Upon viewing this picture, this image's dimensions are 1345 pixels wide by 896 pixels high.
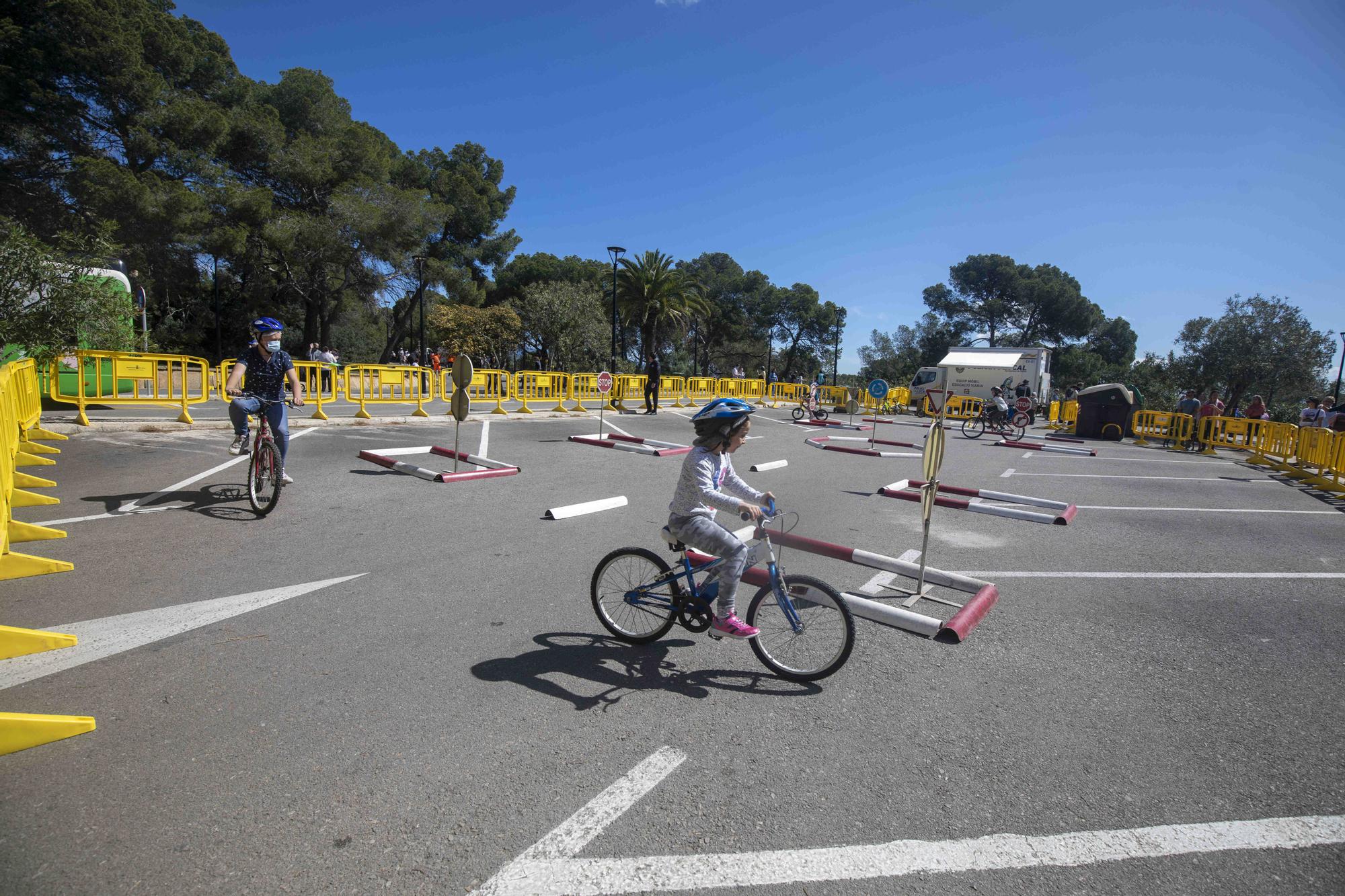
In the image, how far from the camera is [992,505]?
29.2 feet

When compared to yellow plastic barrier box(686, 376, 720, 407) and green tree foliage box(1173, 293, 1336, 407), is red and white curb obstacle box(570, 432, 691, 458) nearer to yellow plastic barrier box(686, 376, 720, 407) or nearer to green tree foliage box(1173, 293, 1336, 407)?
yellow plastic barrier box(686, 376, 720, 407)

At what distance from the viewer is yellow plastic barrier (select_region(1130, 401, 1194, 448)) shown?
69.6 ft

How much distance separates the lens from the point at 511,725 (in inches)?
129

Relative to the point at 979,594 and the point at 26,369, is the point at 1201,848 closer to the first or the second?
the point at 979,594

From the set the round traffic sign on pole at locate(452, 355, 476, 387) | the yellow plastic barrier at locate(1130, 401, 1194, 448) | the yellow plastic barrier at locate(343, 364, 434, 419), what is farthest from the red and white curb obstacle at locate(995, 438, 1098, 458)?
the yellow plastic barrier at locate(343, 364, 434, 419)

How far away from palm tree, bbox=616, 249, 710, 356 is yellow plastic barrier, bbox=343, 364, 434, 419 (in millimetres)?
30887

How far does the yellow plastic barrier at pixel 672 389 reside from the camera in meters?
28.9

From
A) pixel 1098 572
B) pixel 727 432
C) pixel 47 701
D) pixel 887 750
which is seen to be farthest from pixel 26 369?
pixel 1098 572

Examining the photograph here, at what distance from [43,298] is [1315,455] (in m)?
24.2

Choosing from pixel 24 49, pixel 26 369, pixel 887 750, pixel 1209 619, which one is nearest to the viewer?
pixel 887 750

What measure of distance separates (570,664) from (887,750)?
1.82 m

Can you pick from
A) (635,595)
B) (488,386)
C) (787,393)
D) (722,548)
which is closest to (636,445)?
(488,386)

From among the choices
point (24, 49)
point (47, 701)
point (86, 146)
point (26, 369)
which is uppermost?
point (24, 49)

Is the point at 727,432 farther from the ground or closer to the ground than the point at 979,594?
farther from the ground
